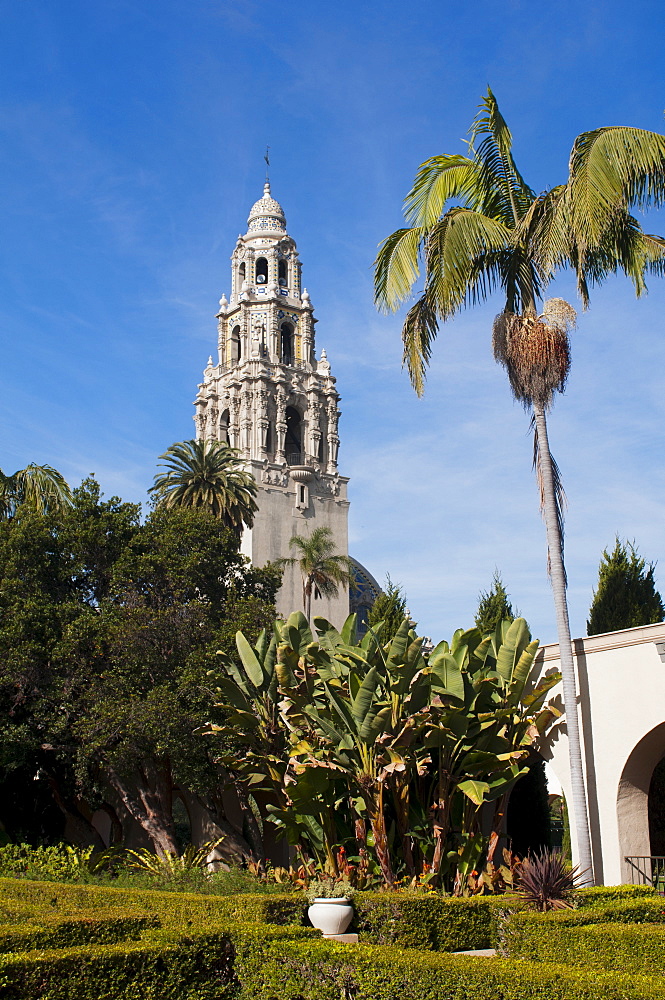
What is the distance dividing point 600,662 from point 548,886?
5282 mm

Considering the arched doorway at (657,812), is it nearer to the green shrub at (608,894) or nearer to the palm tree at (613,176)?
the green shrub at (608,894)

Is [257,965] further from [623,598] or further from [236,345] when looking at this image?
[236,345]

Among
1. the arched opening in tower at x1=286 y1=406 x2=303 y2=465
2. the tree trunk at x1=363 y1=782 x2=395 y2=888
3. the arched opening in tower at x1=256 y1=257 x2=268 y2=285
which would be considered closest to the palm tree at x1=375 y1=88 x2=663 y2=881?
the tree trunk at x1=363 y1=782 x2=395 y2=888

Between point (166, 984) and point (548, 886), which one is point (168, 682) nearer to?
point (548, 886)

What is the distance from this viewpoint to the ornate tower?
193ft

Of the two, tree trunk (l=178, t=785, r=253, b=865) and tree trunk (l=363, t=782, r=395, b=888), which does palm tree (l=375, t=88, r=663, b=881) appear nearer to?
tree trunk (l=363, t=782, r=395, b=888)

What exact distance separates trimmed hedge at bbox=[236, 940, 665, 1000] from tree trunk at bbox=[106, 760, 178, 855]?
45.7 ft

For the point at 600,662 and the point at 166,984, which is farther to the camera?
the point at 600,662

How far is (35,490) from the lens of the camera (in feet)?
105

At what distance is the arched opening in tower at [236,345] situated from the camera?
64.8m

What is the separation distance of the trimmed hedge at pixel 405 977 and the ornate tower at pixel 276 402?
45.6 metres

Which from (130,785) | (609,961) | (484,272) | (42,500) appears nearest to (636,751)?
(609,961)

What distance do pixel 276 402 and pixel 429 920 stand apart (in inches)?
1922

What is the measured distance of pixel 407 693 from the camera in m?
17.0
